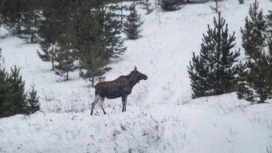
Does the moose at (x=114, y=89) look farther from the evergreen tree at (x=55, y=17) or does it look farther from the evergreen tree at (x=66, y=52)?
the evergreen tree at (x=55, y=17)

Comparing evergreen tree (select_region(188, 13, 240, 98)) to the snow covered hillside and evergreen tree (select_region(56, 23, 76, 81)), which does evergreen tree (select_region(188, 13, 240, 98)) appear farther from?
evergreen tree (select_region(56, 23, 76, 81))

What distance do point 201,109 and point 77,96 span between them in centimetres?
1491

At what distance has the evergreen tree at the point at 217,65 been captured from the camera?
15562 mm

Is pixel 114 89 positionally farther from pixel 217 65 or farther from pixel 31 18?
pixel 31 18

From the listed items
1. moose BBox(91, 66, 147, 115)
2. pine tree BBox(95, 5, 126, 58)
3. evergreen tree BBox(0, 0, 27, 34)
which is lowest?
moose BBox(91, 66, 147, 115)

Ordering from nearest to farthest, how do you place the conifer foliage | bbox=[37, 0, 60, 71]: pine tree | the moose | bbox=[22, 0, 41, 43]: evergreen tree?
the moose, the conifer foliage, bbox=[37, 0, 60, 71]: pine tree, bbox=[22, 0, 41, 43]: evergreen tree

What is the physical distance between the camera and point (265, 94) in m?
10.2

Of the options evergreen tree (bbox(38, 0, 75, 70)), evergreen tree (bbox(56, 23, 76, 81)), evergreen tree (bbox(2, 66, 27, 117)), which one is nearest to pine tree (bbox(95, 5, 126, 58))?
evergreen tree (bbox(56, 23, 76, 81))

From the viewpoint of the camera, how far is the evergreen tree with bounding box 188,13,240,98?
1556cm

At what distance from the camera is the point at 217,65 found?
15.9m

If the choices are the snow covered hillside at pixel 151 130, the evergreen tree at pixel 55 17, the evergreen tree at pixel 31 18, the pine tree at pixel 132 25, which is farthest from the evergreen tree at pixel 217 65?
the evergreen tree at pixel 31 18

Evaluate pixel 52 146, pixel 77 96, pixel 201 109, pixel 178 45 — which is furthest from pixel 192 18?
pixel 52 146

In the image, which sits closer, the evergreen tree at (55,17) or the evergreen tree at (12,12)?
the evergreen tree at (55,17)

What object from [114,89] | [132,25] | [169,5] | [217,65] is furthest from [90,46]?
[169,5]
